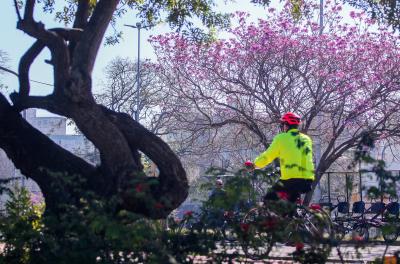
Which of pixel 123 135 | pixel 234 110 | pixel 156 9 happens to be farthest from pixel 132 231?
pixel 234 110

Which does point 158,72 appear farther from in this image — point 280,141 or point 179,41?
point 280,141

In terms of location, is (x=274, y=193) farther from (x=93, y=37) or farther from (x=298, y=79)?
(x=298, y=79)

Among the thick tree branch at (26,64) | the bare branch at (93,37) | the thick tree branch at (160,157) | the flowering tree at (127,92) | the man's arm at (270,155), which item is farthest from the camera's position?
the flowering tree at (127,92)

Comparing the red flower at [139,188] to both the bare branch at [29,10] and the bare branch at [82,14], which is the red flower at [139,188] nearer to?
the bare branch at [29,10]

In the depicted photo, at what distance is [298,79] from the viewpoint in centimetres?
1762

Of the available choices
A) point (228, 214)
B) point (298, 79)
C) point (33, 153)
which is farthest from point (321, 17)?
point (228, 214)

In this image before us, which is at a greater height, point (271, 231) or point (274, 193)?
point (274, 193)

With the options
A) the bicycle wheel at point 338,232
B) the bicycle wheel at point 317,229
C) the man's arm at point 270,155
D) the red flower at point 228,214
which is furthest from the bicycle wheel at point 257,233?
the man's arm at point 270,155

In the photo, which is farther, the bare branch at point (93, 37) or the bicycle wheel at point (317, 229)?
the bare branch at point (93, 37)

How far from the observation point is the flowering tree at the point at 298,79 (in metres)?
16.8

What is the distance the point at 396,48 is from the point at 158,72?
625 centimetres

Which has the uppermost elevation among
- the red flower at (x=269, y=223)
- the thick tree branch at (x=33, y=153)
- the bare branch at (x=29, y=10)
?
the bare branch at (x=29, y=10)

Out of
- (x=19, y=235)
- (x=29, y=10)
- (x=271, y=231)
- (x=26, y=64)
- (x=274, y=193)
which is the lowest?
(x=19, y=235)

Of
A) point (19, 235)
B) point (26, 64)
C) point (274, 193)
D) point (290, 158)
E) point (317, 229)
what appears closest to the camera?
point (19, 235)
